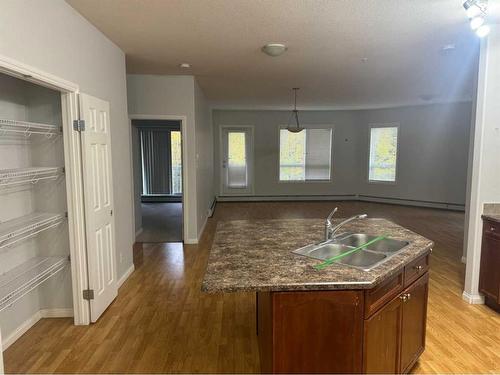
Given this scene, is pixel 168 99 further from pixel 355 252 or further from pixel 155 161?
pixel 155 161

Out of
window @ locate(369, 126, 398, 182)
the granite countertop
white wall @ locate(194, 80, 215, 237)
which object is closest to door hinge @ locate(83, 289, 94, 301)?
the granite countertop

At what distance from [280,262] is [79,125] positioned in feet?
6.48

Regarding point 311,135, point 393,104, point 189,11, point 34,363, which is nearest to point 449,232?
point 393,104

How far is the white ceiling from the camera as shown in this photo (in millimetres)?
2510

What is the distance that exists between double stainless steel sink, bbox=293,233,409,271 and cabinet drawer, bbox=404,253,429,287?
113 mm

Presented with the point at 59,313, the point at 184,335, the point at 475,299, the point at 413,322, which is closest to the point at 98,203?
the point at 59,313

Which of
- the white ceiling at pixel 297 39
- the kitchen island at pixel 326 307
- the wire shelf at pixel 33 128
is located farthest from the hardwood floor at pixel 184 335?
the white ceiling at pixel 297 39

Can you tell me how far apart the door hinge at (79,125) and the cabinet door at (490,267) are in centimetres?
366

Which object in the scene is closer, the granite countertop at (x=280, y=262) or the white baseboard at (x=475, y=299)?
the granite countertop at (x=280, y=262)

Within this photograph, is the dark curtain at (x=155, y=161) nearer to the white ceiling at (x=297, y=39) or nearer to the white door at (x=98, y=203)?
the white ceiling at (x=297, y=39)

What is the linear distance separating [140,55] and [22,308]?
2784 millimetres

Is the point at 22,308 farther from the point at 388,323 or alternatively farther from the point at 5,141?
the point at 388,323

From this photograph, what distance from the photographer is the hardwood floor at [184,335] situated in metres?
2.27

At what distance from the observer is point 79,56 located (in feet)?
8.90
